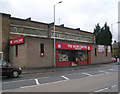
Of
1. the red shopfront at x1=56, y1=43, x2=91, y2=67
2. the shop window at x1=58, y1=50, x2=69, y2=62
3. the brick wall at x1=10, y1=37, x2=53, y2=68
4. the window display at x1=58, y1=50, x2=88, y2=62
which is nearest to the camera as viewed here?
the brick wall at x1=10, y1=37, x2=53, y2=68

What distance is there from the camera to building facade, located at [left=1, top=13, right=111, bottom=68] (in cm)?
2227

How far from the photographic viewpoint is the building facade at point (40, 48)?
22266 millimetres

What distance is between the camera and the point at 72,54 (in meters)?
29.6

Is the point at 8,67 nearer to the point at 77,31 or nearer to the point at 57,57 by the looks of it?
the point at 57,57

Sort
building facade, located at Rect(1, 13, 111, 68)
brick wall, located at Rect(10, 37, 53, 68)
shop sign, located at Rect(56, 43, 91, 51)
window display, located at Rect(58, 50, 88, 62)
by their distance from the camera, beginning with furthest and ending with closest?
window display, located at Rect(58, 50, 88, 62)
shop sign, located at Rect(56, 43, 91, 51)
building facade, located at Rect(1, 13, 111, 68)
brick wall, located at Rect(10, 37, 53, 68)

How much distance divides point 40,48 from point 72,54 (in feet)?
25.8

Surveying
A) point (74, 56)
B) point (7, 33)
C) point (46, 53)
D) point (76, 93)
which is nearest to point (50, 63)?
point (46, 53)

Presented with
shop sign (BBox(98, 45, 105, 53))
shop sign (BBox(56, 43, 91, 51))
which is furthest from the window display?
shop sign (BBox(98, 45, 105, 53))

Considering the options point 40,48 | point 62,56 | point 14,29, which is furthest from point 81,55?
point 14,29

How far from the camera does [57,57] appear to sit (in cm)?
2591

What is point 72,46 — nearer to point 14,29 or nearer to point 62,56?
point 62,56

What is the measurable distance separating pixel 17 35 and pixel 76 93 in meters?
23.0

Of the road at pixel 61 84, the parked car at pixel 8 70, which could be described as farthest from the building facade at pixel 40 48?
the road at pixel 61 84

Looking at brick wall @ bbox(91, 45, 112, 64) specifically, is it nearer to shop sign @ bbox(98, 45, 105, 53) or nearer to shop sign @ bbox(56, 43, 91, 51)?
shop sign @ bbox(98, 45, 105, 53)
